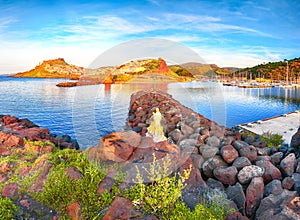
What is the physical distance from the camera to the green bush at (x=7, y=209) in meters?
3.53

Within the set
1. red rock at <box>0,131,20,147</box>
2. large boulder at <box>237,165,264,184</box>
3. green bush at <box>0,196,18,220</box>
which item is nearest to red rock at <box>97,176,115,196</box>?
green bush at <box>0,196,18,220</box>

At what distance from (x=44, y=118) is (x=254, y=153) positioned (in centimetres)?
2125

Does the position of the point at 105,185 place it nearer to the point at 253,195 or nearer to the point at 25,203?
the point at 25,203

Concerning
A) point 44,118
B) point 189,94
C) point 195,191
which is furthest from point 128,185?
point 44,118

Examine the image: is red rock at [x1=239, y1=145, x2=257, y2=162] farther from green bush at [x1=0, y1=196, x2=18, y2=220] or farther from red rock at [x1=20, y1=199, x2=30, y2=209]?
green bush at [x1=0, y1=196, x2=18, y2=220]

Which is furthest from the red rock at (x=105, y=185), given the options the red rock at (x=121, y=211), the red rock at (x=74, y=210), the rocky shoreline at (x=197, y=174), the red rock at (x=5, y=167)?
the red rock at (x=5, y=167)

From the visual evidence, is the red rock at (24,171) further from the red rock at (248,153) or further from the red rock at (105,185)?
the red rock at (248,153)

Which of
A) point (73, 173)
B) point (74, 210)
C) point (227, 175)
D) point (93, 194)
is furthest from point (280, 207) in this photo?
point (73, 173)

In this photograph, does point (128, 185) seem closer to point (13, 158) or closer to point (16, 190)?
point (16, 190)

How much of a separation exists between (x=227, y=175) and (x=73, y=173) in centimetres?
354

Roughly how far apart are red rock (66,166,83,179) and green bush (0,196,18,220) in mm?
1049

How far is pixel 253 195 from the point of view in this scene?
182 inches

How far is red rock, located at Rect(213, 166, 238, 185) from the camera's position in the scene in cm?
532

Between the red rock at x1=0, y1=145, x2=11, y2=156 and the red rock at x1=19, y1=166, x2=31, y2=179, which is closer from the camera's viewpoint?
the red rock at x1=19, y1=166, x2=31, y2=179
